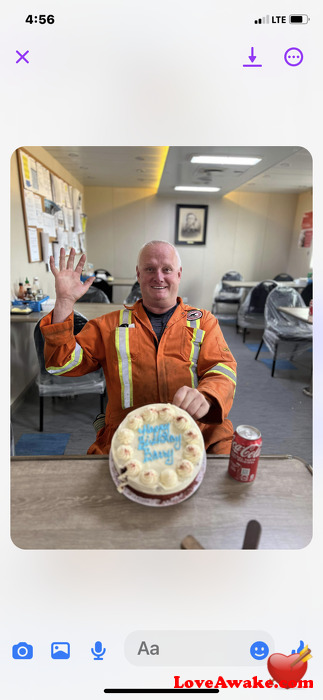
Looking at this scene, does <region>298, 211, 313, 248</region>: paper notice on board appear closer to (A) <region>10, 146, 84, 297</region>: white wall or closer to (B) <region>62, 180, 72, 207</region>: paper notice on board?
(B) <region>62, 180, 72, 207</region>: paper notice on board

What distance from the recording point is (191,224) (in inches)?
270

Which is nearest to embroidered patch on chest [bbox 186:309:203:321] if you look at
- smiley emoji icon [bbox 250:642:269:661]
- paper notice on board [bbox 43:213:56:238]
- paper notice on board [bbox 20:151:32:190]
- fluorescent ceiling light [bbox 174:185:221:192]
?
smiley emoji icon [bbox 250:642:269:661]

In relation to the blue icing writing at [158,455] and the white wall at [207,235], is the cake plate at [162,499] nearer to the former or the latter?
the blue icing writing at [158,455]

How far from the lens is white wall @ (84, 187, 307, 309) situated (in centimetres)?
661

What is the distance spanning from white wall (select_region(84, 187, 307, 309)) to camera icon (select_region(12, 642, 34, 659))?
6419 millimetres

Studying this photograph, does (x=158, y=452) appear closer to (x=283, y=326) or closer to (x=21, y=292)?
(x=21, y=292)

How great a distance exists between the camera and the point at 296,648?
22.2 inches

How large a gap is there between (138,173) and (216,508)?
5.49m

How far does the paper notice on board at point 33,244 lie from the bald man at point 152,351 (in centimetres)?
213
